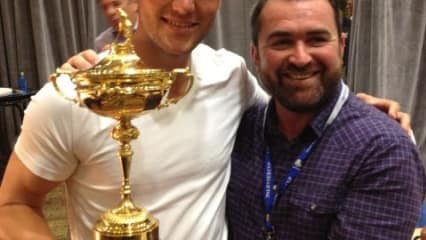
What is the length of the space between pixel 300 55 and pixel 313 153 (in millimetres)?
221

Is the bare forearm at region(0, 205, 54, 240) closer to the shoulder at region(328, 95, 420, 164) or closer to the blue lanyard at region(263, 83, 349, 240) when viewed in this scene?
the blue lanyard at region(263, 83, 349, 240)

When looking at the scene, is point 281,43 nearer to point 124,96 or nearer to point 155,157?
point 155,157

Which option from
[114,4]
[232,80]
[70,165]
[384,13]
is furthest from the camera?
[384,13]

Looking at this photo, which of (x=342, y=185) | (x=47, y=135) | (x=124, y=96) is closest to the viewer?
(x=124, y=96)

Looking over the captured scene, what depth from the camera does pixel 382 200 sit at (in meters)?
1.03

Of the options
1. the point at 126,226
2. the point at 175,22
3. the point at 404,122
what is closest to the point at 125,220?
the point at 126,226

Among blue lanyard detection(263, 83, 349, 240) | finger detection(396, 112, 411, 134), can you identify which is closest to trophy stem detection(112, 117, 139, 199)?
blue lanyard detection(263, 83, 349, 240)

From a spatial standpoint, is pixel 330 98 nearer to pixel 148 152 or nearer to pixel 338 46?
pixel 338 46

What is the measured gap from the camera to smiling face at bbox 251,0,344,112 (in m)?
1.16

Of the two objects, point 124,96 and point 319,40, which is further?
point 319,40

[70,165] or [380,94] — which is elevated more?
[70,165]

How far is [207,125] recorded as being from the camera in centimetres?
114

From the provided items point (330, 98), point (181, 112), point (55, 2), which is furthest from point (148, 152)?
point (55, 2)

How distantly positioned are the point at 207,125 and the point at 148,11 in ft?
0.94
